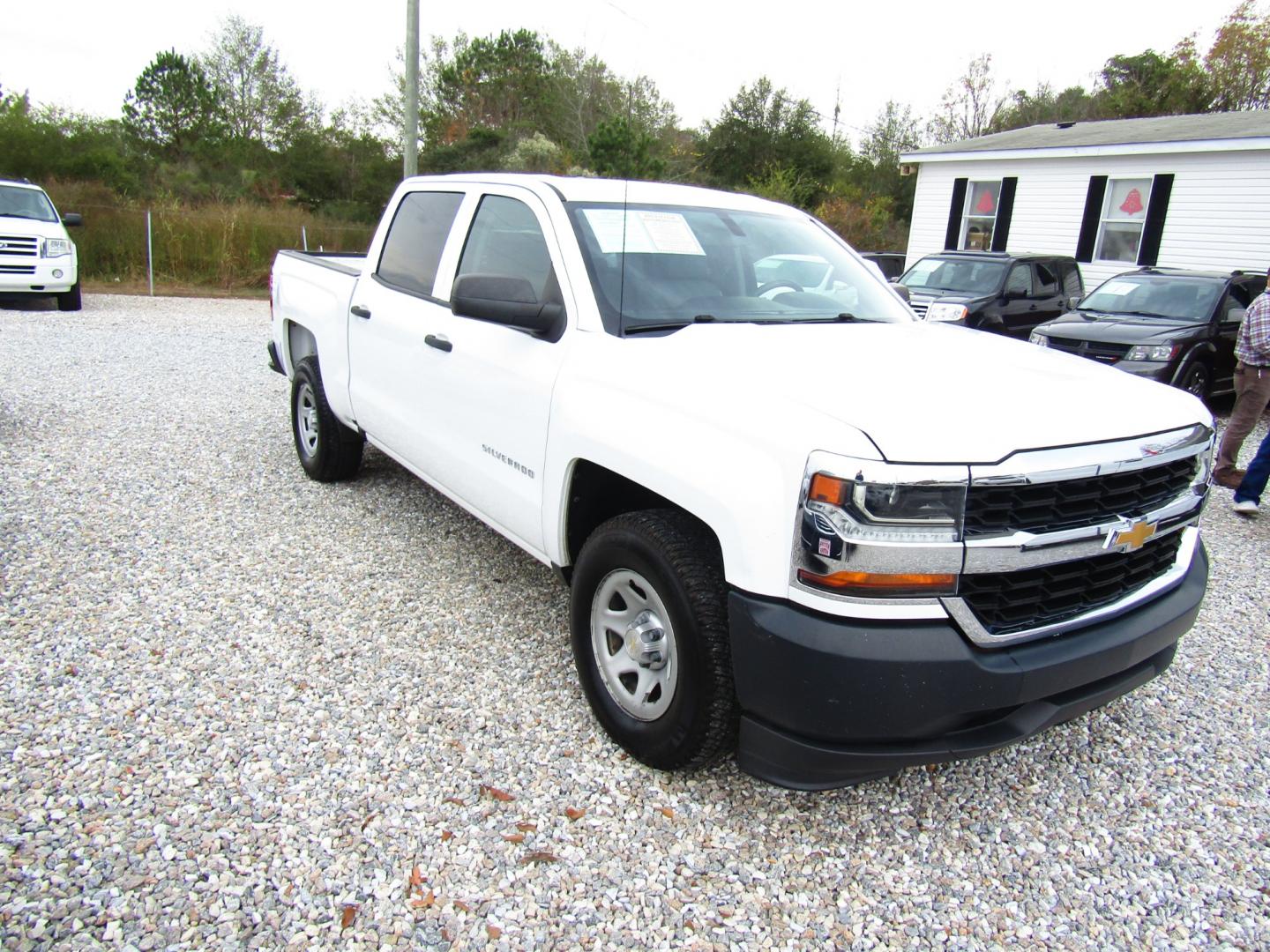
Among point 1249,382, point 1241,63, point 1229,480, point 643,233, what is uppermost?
point 1241,63

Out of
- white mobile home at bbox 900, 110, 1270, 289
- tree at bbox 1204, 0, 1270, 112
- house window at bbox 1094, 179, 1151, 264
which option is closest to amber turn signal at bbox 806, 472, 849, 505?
white mobile home at bbox 900, 110, 1270, 289

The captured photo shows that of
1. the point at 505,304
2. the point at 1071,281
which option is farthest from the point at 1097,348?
the point at 505,304

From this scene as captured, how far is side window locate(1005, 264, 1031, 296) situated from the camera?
11.8 m

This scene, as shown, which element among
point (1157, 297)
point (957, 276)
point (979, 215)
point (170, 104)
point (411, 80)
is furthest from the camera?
point (170, 104)

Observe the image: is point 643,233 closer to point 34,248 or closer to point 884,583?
point 884,583

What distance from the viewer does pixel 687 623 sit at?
2.53 metres

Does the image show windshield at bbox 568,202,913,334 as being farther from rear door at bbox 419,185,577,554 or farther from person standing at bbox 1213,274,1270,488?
person standing at bbox 1213,274,1270,488

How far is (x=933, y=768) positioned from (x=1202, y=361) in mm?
8375

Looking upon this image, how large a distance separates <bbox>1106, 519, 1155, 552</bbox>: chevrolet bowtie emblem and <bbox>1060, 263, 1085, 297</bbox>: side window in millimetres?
11658

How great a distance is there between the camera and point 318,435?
5.59 meters

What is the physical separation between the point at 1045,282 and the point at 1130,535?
1140 cm

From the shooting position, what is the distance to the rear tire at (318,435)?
546 centimetres

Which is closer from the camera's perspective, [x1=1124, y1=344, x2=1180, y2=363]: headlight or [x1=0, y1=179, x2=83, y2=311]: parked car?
[x1=1124, y1=344, x2=1180, y2=363]: headlight

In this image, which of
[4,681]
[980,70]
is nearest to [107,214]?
[4,681]
